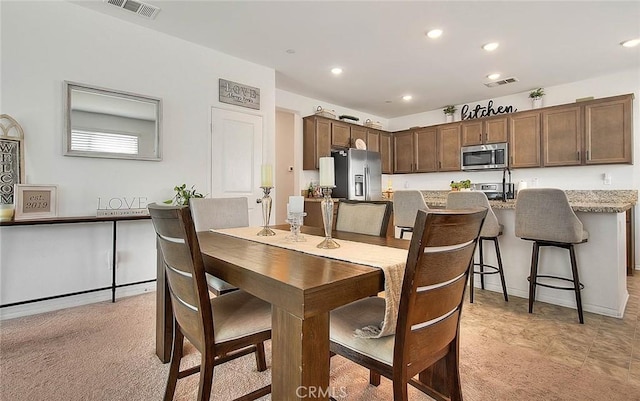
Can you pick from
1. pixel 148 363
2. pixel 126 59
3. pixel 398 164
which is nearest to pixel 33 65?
pixel 126 59

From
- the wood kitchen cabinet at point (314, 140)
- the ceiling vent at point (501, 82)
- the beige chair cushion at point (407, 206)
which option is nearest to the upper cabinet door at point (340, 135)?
the wood kitchen cabinet at point (314, 140)

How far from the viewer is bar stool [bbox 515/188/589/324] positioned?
92.3 inches

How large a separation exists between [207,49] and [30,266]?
2666mm

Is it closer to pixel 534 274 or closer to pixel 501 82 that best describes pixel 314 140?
pixel 501 82

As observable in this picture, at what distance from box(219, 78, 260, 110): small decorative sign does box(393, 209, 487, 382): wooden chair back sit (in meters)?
3.30

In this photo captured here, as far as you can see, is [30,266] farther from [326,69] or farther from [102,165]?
[326,69]

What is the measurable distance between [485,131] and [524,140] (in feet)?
1.93

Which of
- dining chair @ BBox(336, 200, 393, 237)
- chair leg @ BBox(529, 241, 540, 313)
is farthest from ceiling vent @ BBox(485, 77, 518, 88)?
dining chair @ BBox(336, 200, 393, 237)

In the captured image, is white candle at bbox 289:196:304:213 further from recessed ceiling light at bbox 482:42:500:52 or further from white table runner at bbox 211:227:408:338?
recessed ceiling light at bbox 482:42:500:52

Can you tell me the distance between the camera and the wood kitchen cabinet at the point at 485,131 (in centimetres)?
489

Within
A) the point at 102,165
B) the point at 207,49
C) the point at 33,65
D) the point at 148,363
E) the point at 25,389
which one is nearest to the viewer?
the point at 25,389

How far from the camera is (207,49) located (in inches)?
137

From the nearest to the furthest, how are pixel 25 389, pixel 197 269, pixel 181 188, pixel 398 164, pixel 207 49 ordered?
pixel 197 269, pixel 25 389, pixel 181 188, pixel 207 49, pixel 398 164

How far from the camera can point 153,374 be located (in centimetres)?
170
